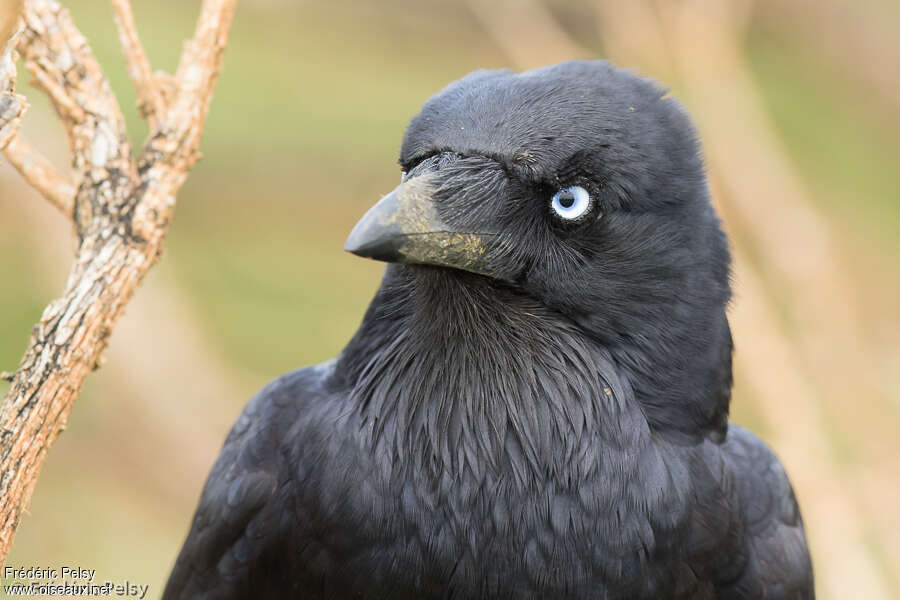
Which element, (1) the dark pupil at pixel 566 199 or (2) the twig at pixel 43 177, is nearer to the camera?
(1) the dark pupil at pixel 566 199

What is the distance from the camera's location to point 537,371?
264 cm

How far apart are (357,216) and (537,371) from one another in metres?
7.05

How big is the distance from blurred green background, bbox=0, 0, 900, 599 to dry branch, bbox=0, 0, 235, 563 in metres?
2.47

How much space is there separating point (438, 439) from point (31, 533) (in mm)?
4602

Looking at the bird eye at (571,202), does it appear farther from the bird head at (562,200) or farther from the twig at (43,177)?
the twig at (43,177)

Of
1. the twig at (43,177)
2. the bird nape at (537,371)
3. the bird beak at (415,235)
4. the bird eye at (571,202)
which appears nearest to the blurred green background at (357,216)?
the twig at (43,177)

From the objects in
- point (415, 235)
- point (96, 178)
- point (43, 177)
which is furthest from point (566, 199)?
point (43, 177)

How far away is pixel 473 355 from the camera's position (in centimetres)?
266

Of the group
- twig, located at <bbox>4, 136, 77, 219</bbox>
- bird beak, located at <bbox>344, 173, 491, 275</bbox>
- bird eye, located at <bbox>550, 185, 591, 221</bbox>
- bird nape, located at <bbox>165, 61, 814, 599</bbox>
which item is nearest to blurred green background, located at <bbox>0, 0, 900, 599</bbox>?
twig, located at <bbox>4, 136, 77, 219</bbox>

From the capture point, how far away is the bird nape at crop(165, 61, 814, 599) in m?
2.48

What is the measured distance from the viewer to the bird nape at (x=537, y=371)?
248 centimetres

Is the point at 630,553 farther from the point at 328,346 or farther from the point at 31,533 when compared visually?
the point at 328,346

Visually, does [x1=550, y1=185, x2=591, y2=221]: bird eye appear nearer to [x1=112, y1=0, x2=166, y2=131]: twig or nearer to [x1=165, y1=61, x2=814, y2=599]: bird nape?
[x1=165, y1=61, x2=814, y2=599]: bird nape

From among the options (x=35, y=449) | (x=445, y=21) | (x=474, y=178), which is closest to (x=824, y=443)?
(x=474, y=178)
